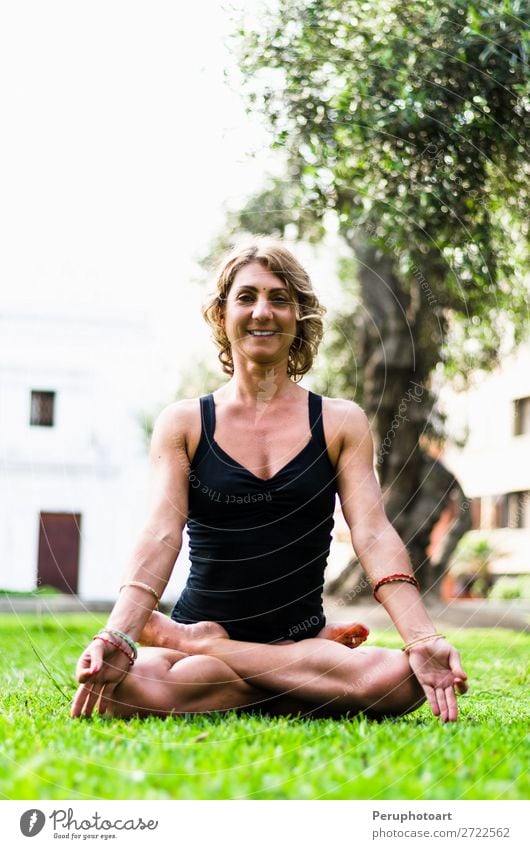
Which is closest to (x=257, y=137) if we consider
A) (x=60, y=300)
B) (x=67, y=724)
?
(x=60, y=300)

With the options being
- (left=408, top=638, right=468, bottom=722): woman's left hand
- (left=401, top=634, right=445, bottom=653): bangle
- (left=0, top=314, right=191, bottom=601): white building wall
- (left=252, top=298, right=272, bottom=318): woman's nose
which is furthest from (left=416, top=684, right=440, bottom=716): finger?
(left=0, top=314, right=191, bottom=601): white building wall

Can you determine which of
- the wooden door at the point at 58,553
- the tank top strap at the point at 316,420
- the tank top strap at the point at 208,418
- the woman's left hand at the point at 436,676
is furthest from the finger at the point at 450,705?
the wooden door at the point at 58,553

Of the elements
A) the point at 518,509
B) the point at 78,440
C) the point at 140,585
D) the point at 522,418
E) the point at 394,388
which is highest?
the point at 394,388

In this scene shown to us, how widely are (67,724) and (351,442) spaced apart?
1368 mm

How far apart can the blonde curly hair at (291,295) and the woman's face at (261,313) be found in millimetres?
37

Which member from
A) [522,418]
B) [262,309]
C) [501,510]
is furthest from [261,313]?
[501,510]

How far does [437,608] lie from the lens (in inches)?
564

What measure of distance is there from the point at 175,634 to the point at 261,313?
3.79ft

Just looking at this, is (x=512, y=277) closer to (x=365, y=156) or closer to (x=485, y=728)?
(x=365, y=156)

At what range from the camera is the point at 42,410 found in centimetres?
802

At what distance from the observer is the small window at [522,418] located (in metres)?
23.0

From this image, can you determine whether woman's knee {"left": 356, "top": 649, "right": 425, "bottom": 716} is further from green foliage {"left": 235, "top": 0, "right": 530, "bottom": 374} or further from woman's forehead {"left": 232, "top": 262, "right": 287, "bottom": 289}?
green foliage {"left": 235, "top": 0, "right": 530, "bottom": 374}

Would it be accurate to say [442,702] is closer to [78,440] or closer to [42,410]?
[42,410]

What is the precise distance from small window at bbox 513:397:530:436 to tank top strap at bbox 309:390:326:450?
19181mm
